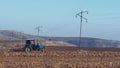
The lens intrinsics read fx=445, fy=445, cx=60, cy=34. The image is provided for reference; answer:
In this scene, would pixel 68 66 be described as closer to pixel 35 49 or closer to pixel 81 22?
pixel 35 49

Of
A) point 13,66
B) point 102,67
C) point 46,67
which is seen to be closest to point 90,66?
point 102,67

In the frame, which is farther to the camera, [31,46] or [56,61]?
[31,46]

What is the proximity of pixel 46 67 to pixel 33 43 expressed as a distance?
34289 mm

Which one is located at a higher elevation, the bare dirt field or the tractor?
the tractor

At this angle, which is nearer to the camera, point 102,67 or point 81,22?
point 102,67

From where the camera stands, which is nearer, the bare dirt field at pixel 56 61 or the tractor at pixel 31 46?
the bare dirt field at pixel 56 61

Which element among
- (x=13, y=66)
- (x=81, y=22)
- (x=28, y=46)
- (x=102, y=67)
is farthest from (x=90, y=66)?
(x=81, y=22)

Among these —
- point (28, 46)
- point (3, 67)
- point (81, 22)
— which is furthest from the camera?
point (81, 22)

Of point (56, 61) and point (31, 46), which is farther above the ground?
point (31, 46)

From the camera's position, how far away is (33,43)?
70.8m

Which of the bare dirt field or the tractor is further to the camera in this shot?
the tractor

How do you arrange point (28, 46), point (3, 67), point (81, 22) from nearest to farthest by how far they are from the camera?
point (3, 67), point (28, 46), point (81, 22)

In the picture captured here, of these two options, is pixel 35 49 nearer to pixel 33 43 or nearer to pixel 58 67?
pixel 33 43

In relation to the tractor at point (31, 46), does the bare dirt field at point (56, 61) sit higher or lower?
lower
